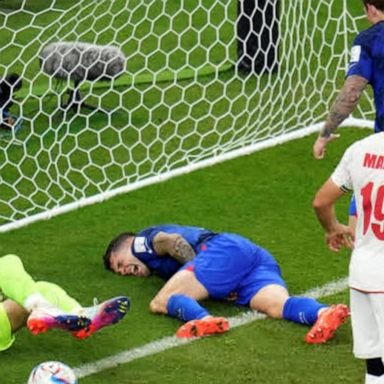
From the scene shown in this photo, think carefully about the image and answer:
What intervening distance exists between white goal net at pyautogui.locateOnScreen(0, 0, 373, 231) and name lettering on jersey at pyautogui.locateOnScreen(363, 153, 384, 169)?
11.8 feet

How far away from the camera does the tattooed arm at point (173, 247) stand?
740cm

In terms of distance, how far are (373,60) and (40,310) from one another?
1910mm

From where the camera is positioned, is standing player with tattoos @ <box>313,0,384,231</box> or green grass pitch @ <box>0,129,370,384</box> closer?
green grass pitch @ <box>0,129,370,384</box>

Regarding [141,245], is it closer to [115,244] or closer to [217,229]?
[115,244]

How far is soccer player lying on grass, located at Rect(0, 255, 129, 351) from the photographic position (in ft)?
20.8

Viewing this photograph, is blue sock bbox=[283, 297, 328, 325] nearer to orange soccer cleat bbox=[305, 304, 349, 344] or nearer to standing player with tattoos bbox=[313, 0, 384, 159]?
orange soccer cleat bbox=[305, 304, 349, 344]

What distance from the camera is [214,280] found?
7.19 meters

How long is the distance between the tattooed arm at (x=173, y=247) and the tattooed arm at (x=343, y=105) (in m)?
0.91

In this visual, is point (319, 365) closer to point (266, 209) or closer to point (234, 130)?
point (266, 209)

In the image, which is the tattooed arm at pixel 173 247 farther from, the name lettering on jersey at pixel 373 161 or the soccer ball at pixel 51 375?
the name lettering on jersey at pixel 373 161

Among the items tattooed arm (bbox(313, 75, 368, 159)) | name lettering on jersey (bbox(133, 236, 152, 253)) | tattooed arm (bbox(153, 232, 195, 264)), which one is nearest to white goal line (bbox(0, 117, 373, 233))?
name lettering on jersey (bbox(133, 236, 152, 253))

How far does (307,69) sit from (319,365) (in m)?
4.47

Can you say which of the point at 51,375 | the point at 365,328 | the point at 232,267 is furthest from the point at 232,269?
the point at 365,328

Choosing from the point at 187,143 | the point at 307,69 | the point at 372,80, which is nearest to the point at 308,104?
the point at 307,69
